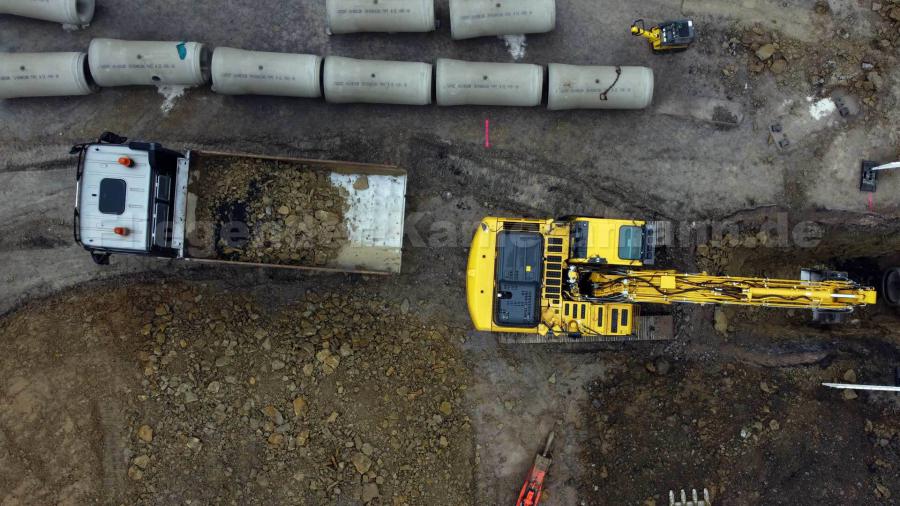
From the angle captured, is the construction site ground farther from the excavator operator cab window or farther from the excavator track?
the excavator operator cab window

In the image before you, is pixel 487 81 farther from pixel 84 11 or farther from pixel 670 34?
pixel 84 11

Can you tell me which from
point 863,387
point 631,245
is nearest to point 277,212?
point 631,245

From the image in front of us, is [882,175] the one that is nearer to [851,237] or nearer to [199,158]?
[851,237]

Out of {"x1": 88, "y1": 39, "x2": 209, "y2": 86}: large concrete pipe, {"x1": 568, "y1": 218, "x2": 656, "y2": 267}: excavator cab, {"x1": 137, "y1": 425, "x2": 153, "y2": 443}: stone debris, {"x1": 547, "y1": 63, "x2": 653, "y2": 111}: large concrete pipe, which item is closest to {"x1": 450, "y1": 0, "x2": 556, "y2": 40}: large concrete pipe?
{"x1": 547, "y1": 63, "x2": 653, "y2": 111}: large concrete pipe

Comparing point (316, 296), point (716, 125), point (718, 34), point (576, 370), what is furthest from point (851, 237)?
point (316, 296)

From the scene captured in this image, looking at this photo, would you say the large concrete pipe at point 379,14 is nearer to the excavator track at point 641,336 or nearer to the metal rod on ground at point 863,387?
the excavator track at point 641,336
